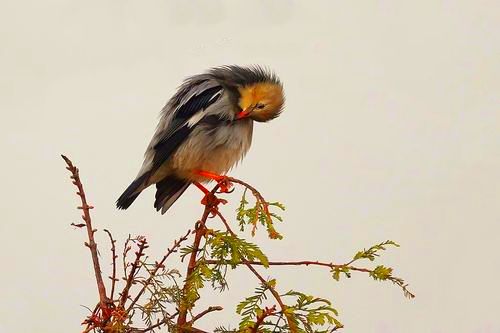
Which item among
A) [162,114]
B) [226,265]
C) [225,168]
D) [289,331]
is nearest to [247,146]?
[225,168]

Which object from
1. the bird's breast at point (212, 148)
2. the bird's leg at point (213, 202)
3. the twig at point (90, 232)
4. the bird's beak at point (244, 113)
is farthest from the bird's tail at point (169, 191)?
the twig at point (90, 232)

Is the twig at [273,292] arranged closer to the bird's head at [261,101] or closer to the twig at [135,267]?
the twig at [135,267]

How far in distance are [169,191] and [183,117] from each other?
49cm

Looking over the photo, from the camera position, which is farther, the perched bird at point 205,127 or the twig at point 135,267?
the perched bird at point 205,127

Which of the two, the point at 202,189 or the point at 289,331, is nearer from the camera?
the point at 289,331

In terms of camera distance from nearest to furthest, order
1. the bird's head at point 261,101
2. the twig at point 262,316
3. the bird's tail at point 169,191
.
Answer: the twig at point 262,316
the bird's head at point 261,101
the bird's tail at point 169,191

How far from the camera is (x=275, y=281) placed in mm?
2441

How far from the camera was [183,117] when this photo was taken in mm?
3990

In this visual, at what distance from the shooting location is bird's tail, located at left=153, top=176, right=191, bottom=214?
13.7 feet

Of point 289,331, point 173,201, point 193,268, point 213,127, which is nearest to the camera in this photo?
point 289,331

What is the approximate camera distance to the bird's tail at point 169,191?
4176 mm

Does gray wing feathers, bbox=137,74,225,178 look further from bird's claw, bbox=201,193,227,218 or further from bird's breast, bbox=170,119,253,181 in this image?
bird's claw, bbox=201,193,227,218

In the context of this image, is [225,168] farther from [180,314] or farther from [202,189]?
[180,314]

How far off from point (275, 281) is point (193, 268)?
32cm
